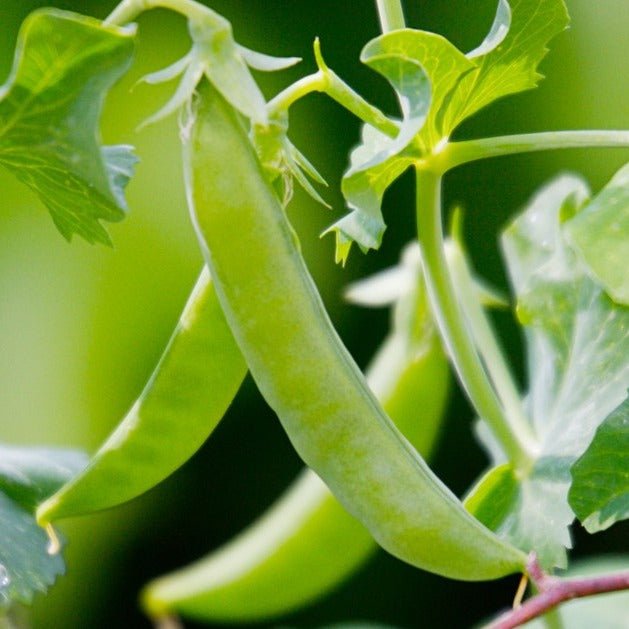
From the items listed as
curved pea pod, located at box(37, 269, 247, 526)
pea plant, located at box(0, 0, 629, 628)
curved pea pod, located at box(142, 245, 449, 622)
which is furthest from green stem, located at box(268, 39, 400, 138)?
curved pea pod, located at box(142, 245, 449, 622)

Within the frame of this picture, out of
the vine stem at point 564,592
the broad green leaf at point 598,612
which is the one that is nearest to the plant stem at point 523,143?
the vine stem at point 564,592

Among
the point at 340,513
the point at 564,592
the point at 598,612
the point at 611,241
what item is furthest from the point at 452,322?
the point at 598,612

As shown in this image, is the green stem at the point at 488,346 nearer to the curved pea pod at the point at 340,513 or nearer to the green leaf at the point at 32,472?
the curved pea pod at the point at 340,513

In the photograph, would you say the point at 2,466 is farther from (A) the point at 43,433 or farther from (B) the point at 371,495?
(A) the point at 43,433

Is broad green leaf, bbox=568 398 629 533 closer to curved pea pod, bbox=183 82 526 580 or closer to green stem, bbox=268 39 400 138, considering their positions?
curved pea pod, bbox=183 82 526 580

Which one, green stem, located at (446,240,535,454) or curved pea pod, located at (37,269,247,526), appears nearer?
curved pea pod, located at (37,269,247,526)

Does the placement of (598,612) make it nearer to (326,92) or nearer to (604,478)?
(604,478)
